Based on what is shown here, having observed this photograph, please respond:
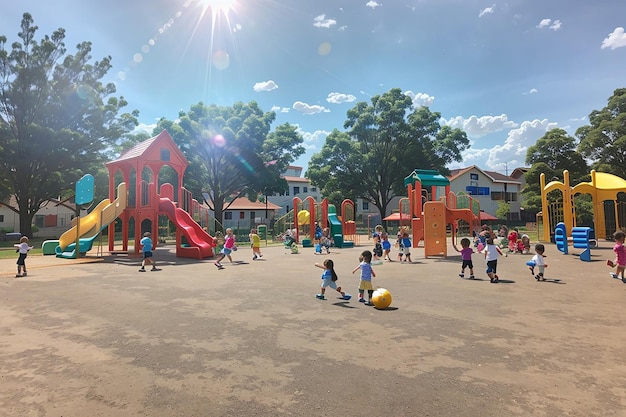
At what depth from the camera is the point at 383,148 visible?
161ft

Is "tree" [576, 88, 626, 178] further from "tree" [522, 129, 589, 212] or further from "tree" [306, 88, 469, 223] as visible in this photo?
"tree" [306, 88, 469, 223]

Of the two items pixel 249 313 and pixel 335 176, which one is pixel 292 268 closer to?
pixel 249 313

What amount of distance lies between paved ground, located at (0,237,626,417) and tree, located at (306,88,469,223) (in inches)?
1516

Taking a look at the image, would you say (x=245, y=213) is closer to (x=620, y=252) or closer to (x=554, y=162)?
(x=554, y=162)

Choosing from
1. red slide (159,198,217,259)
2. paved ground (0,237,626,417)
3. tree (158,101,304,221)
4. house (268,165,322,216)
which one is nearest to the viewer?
paved ground (0,237,626,417)

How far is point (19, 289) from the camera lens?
34.3 ft

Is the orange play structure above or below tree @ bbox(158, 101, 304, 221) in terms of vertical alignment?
below

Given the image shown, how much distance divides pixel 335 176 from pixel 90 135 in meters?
27.9

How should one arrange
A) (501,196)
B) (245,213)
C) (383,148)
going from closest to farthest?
(383,148)
(245,213)
(501,196)

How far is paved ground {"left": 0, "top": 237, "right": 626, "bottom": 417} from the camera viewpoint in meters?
3.81

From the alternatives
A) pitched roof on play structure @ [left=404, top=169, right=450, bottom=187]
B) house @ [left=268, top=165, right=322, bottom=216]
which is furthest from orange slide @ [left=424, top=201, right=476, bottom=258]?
house @ [left=268, top=165, right=322, bottom=216]

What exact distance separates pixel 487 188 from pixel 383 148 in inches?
1016

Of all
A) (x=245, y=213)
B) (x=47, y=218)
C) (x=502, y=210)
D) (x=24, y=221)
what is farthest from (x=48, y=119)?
(x=502, y=210)

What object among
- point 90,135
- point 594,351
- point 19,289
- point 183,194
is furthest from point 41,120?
point 594,351
